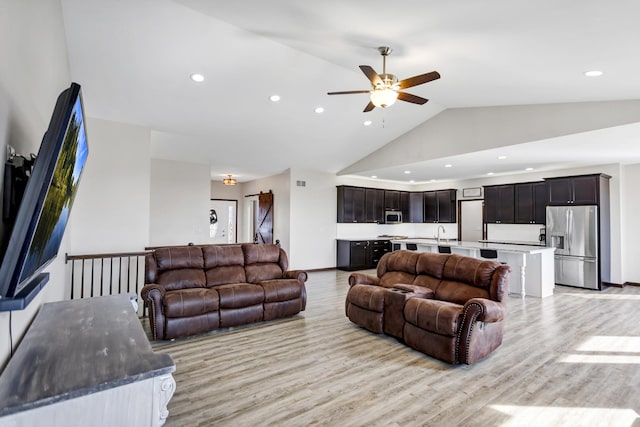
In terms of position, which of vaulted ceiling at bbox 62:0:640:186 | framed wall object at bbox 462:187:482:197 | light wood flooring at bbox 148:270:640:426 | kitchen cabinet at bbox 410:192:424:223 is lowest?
light wood flooring at bbox 148:270:640:426

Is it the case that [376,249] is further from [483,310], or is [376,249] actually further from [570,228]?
[483,310]

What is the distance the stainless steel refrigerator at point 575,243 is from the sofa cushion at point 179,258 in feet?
23.4

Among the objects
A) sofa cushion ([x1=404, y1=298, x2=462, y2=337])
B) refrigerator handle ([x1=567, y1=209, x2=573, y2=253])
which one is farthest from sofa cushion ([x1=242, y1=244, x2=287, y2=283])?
refrigerator handle ([x1=567, y1=209, x2=573, y2=253])

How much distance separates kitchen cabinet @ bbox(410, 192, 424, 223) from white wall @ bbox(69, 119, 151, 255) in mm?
7899

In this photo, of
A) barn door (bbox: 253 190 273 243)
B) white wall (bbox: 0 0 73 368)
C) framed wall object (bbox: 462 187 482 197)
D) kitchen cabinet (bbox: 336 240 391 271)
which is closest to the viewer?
white wall (bbox: 0 0 73 368)

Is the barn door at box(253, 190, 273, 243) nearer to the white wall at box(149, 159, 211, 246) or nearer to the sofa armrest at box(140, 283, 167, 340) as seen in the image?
the white wall at box(149, 159, 211, 246)

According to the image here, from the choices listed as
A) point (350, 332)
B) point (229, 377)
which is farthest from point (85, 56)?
point (350, 332)

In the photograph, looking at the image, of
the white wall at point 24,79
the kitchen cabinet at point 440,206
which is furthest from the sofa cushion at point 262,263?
the kitchen cabinet at point 440,206

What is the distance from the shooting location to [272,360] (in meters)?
3.29

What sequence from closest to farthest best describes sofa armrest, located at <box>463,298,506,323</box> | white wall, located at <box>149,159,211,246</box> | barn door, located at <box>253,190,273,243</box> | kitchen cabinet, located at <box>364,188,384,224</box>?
sofa armrest, located at <box>463,298,506,323</box>, white wall, located at <box>149,159,211,246</box>, barn door, located at <box>253,190,273,243</box>, kitchen cabinet, located at <box>364,188,384,224</box>

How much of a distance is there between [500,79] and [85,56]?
192 inches

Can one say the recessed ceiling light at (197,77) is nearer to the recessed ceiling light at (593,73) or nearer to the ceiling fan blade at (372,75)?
the ceiling fan blade at (372,75)

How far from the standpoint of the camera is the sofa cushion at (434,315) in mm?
3160

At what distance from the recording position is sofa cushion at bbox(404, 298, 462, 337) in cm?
316
